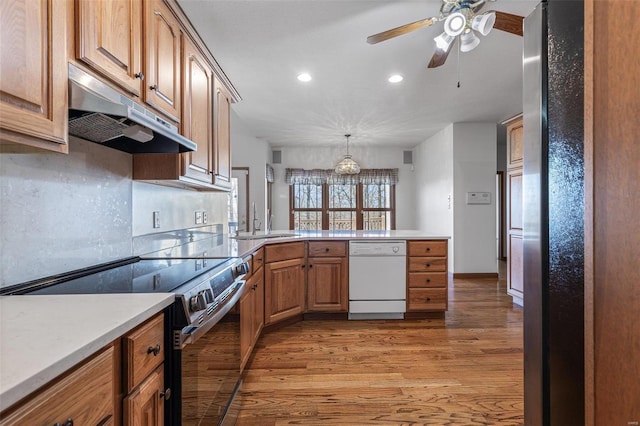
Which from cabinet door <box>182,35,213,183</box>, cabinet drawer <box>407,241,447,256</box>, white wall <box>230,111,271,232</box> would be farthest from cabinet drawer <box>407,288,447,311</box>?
white wall <box>230,111,271,232</box>

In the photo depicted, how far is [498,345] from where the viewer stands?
2.64m

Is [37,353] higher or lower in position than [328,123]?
lower

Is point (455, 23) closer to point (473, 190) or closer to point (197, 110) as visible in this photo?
point (197, 110)

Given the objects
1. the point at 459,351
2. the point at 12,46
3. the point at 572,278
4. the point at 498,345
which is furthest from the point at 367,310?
the point at 12,46

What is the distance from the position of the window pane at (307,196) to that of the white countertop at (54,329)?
250 inches

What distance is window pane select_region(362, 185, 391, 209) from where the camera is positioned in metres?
7.44

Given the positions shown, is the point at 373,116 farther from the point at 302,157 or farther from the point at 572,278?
the point at 572,278

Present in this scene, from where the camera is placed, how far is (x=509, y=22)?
6.70 ft

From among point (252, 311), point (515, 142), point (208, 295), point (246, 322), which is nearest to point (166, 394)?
point (208, 295)

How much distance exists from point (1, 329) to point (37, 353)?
233 millimetres

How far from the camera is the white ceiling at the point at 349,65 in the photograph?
2281 millimetres

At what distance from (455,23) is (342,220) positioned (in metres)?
5.67

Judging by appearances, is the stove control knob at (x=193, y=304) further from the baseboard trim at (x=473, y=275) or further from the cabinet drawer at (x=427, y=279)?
the baseboard trim at (x=473, y=275)

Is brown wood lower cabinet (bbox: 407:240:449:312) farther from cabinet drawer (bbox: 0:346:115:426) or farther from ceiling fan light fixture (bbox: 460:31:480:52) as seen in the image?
cabinet drawer (bbox: 0:346:115:426)
